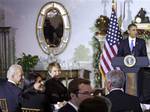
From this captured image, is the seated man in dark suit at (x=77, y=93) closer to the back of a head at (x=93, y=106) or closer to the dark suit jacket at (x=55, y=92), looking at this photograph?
the back of a head at (x=93, y=106)

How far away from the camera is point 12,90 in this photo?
5.62m

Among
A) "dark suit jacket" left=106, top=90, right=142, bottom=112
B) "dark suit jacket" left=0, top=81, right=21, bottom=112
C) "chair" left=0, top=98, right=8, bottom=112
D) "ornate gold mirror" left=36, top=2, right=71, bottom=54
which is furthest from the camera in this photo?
"ornate gold mirror" left=36, top=2, right=71, bottom=54

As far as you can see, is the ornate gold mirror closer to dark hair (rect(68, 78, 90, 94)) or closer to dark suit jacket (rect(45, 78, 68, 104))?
dark suit jacket (rect(45, 78, 68, 104))

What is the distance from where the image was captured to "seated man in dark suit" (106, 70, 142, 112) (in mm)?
4887

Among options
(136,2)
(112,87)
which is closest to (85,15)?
(136,2)

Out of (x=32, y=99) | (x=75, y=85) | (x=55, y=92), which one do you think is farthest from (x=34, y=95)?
(x=75, y=85)

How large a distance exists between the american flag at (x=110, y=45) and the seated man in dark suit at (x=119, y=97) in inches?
220

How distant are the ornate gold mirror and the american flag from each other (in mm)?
2326

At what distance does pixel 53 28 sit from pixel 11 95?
26.0 feet

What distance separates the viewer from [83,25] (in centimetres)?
1296

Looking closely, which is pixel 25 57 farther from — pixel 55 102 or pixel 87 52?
pixel 55 102

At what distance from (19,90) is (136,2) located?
7.36 metres

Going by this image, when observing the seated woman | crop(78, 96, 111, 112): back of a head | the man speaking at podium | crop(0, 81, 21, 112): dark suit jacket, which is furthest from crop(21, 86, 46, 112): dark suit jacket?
the man speaking at podium

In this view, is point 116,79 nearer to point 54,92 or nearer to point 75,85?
point 75,85
